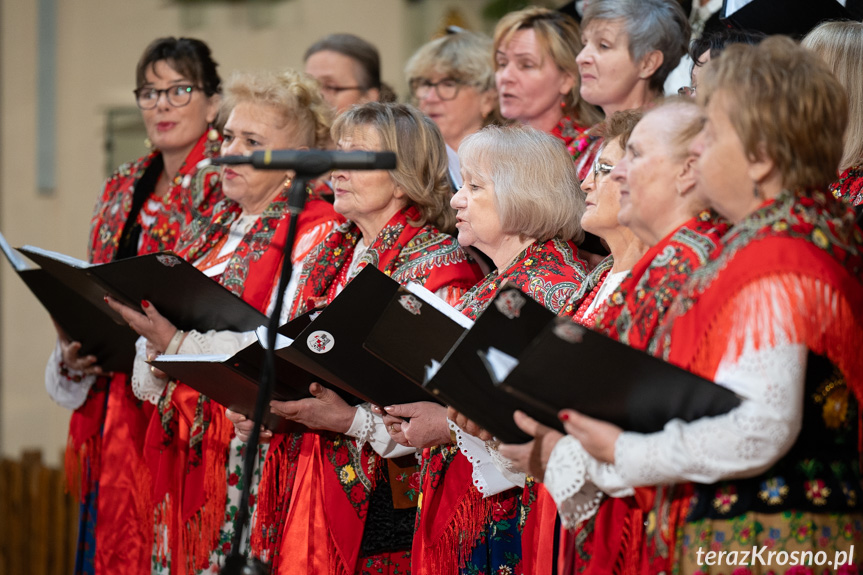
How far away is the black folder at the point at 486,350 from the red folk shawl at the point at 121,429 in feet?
7.06

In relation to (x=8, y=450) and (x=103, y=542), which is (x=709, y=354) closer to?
(x=103, y=542)

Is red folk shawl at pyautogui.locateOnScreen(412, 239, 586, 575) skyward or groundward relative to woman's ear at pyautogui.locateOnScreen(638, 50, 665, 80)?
groundward

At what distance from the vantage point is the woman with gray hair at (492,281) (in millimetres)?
2453

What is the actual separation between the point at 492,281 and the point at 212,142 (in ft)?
5.77

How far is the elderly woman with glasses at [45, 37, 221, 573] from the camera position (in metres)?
3.76

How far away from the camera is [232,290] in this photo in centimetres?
320

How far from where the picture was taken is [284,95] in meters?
3.42

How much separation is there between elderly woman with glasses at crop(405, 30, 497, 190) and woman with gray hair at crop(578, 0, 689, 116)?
2.48 feet

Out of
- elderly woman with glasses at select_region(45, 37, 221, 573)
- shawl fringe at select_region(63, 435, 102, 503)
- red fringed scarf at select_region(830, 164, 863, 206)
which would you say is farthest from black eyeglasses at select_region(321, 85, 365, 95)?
red fringed scarf at select_region(830, 164, 863, 206)

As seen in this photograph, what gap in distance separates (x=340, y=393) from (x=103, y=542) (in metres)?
1.54

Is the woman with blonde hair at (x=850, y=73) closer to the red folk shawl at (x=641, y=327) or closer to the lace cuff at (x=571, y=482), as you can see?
the red folk shawl at (x=641, y=327)

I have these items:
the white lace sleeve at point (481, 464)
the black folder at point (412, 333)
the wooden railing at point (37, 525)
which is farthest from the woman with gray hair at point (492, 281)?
the wooden railing at point (37, 525)

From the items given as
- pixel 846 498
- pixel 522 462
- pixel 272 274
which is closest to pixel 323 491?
pixel 272 274

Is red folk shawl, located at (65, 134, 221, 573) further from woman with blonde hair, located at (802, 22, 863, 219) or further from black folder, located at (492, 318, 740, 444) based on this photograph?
black folder, located at (492, 318, 740, 444)
